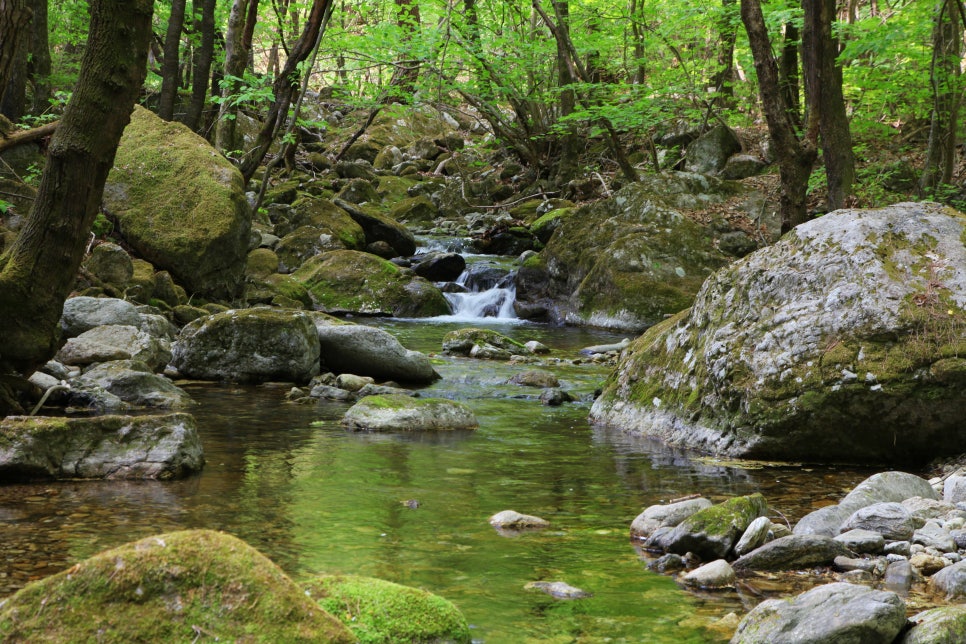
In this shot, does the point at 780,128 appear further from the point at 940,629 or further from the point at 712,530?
the point at 940,629

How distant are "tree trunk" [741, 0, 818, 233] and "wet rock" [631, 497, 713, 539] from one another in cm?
649

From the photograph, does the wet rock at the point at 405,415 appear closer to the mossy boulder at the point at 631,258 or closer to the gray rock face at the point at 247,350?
the gray rock face at the point at 247,350

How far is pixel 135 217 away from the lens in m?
13.0

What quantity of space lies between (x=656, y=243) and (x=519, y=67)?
596 centimetres

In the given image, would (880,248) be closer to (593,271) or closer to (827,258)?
(827,258)

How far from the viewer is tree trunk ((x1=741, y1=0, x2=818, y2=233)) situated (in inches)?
386

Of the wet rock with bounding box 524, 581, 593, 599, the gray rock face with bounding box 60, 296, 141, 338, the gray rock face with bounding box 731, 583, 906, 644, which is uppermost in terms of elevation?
the gray rock face with bounding box 60, 296, 141, 338

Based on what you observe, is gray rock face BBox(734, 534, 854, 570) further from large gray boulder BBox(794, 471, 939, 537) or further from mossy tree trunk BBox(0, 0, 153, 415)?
mossy tree trunk BBox(0, 0, 153, 415)

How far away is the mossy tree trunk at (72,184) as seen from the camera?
552 cm

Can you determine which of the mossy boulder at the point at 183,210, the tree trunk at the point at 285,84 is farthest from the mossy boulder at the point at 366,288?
the tree trunk at the point at 285,84

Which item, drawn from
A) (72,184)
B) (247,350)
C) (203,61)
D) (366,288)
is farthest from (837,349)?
(203,61)

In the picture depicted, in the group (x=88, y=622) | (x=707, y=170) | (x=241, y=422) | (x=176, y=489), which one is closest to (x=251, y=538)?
(x=176, y=489)

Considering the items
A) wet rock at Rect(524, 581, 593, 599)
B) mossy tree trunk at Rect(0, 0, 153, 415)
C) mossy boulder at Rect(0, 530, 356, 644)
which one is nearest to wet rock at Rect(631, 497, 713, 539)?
wet rock at Rect(524, 581, 593, 599)

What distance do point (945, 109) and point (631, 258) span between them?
6380 mm
